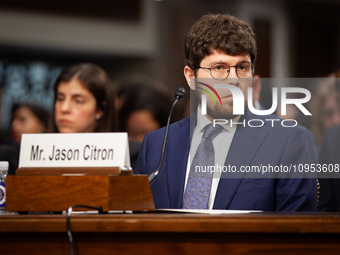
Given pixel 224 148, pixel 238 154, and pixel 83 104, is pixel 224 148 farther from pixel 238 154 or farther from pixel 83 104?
pixel 83 104

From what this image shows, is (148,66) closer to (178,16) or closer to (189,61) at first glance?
(178,16)

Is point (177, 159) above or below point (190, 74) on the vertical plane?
below

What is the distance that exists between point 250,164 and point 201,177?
202 millimetres

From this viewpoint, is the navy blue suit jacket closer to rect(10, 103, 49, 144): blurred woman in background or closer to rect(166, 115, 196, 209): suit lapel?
rect(166, 115, 196, 209): suit lapel

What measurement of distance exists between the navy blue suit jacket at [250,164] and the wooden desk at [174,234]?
1.94 ft

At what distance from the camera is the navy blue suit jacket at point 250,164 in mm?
1613

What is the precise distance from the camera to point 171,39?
13.6ft

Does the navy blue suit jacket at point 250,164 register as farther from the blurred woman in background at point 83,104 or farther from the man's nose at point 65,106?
the man's nose at point 65,106

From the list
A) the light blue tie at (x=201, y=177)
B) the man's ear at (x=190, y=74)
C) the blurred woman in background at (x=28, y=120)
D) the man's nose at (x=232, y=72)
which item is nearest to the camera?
the light blue tie at (x=201, y=177)

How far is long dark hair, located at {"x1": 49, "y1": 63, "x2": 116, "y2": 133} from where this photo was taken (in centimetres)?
282

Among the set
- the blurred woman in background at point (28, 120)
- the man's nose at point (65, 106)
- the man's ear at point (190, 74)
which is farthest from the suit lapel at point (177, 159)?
the blurred woman in background at point (28, 120)

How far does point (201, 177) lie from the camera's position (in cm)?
165

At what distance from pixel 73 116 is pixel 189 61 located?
1.15 meters

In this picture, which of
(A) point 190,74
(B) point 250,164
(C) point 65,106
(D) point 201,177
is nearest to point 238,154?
(B) point 250,164
